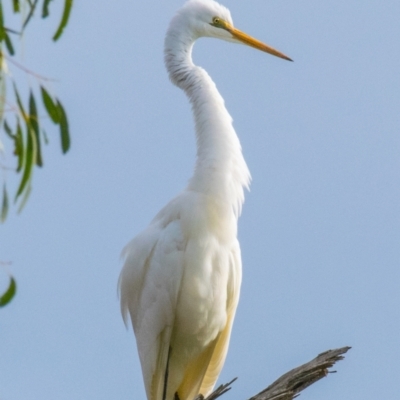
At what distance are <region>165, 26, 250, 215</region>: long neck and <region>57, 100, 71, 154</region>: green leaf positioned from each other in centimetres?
150

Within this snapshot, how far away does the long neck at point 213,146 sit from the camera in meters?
3.87

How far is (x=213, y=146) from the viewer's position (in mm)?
3867

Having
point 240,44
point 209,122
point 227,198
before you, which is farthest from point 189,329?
point 240,44

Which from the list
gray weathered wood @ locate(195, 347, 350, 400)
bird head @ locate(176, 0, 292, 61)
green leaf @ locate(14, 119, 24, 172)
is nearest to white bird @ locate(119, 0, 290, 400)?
bird head @ locate(176, 0, 292, 61)

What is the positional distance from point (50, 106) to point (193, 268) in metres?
1.50

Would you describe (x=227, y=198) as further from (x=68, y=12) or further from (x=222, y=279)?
(x=68, y=12)

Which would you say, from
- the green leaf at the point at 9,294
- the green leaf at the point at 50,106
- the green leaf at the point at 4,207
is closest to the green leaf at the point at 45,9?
the green leaf at the point at 50,106

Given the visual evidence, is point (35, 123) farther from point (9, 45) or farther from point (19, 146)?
point (9, 45)

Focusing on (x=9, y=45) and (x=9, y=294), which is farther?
(x=9, y=45)

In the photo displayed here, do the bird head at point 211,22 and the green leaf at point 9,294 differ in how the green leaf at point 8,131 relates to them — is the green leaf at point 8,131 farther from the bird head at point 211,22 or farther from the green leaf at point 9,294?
Result: the bird head at point 211,22

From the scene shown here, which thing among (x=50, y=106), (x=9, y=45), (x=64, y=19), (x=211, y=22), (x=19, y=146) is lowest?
(x=19, y=146)

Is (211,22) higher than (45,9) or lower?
higher

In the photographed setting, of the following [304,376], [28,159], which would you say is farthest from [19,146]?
[304,376]

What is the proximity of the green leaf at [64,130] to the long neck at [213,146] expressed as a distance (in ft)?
4.92
